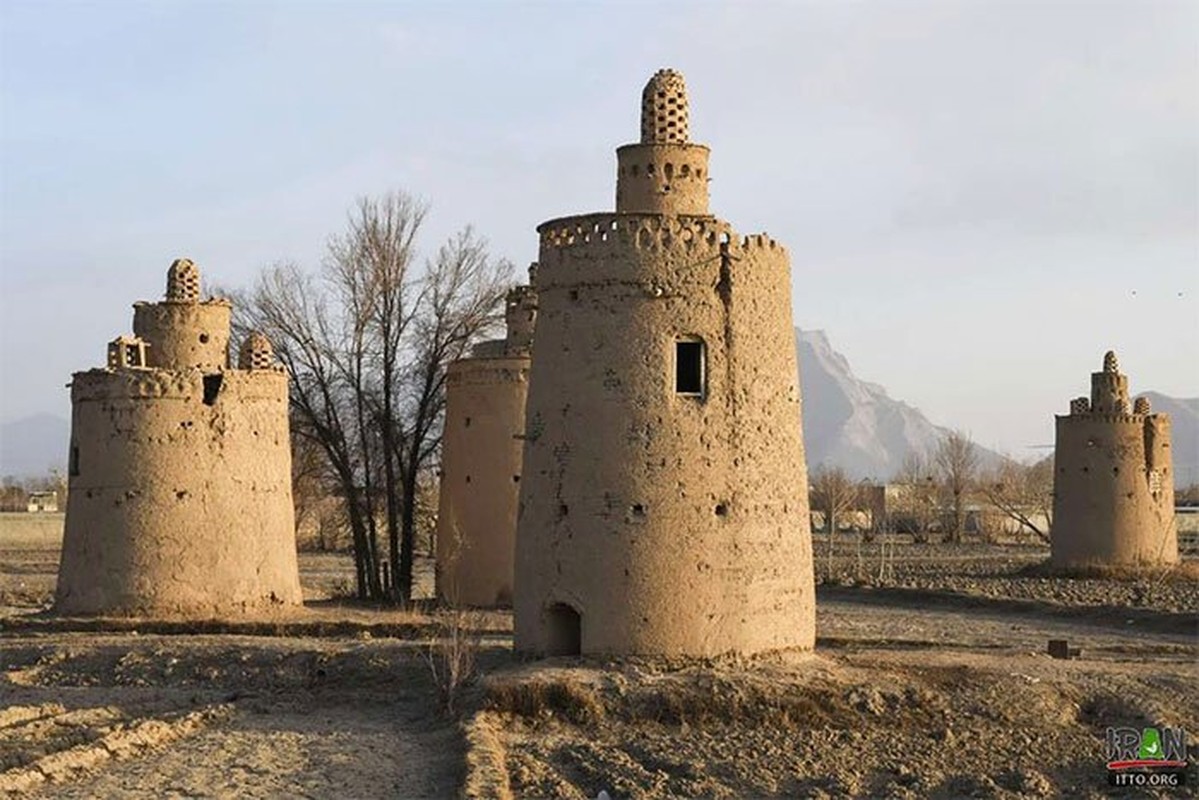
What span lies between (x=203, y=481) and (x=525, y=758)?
11.8 meters

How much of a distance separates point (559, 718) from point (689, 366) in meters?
4.54

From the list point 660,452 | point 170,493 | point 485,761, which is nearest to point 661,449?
point 660,452

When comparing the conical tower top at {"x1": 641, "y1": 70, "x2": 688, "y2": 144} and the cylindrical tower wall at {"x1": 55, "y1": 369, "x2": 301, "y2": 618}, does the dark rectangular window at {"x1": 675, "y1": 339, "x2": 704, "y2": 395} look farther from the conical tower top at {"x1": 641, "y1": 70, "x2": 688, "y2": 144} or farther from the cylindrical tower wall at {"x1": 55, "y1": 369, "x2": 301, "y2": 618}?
the cylindrical tower wall at {"x1": 55, "y1": 369, "x2": 301, "y2": 618}

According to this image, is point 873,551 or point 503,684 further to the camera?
point 873,551

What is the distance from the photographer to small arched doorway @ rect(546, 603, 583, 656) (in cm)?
2142

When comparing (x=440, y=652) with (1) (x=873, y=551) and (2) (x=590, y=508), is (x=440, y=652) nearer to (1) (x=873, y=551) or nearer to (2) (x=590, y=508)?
(2) (x=590, y=508)

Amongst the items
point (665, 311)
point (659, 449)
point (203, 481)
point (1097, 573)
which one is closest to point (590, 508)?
point (659, 449)

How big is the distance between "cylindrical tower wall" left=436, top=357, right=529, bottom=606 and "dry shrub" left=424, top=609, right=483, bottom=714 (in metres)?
8.39

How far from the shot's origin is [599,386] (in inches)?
835

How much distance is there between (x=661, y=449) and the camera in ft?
68.5

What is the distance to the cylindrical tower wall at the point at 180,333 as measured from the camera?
29953mm

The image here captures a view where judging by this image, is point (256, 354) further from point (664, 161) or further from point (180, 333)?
point (664, 161)

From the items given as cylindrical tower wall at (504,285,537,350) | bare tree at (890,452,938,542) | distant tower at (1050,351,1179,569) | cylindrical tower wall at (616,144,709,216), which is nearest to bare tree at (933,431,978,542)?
bare tree at (890,452,938,542)

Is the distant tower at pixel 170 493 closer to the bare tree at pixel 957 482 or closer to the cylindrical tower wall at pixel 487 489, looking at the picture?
the cylindrical tower wall at pixel 487 489
